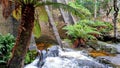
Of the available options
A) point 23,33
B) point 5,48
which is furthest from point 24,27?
point 5,48

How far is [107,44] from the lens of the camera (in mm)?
11891

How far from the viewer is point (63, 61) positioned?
8.29 meters

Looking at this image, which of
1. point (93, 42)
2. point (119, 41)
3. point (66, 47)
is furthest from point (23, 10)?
point (119, 41)

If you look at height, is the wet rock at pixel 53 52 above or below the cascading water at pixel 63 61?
above

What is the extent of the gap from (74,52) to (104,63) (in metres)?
1.68

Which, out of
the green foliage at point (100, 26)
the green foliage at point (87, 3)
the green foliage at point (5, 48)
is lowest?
the green foliage at point (100, 26)

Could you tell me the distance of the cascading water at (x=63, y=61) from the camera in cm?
794

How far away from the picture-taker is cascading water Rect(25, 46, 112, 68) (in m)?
7.94

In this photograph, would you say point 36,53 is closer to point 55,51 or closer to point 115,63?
point 55,51

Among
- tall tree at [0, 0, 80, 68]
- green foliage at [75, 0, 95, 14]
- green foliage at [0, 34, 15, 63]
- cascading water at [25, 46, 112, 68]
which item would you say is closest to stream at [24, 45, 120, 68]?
cascading water at [25, 46, 112, 68]

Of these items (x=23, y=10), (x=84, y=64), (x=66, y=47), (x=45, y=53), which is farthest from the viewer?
(x=66, y=47)

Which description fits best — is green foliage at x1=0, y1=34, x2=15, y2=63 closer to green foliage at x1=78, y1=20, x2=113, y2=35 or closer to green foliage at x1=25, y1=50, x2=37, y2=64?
green foliage at x1=25, y1=50, x2=37, y2=64

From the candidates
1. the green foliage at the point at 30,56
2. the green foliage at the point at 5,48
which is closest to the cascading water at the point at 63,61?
the green foliage at the point at 30,56

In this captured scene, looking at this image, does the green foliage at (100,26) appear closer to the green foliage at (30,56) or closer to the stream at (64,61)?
the stream at (64,61)
